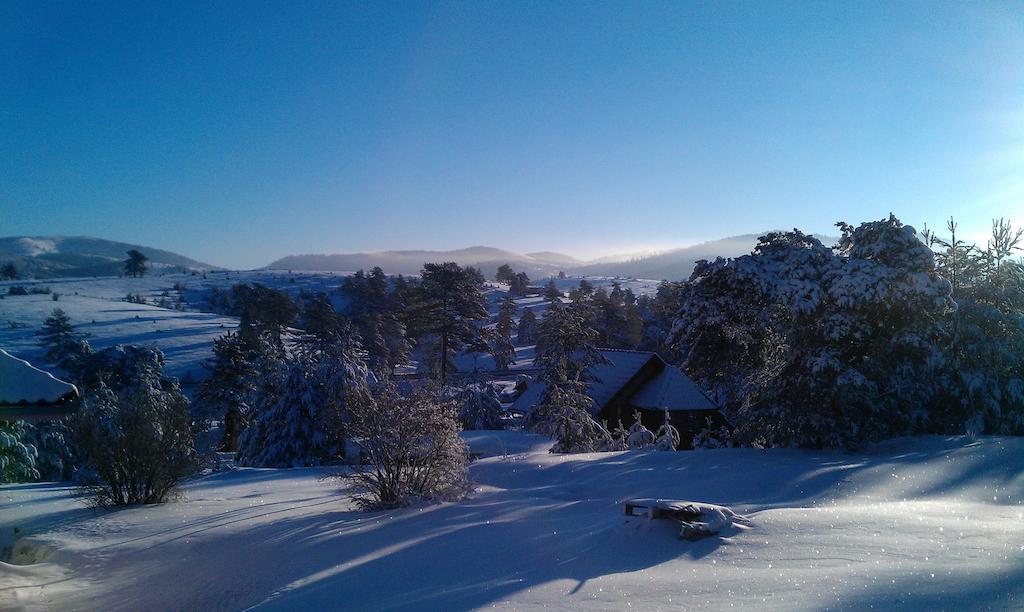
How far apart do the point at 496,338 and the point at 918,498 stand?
43243 millimetres

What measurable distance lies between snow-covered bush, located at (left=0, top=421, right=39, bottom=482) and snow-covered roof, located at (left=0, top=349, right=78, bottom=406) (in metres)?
12.7

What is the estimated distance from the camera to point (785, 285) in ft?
43.9

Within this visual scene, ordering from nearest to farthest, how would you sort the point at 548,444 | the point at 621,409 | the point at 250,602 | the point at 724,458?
the point at 250,602 → the point at 724,458 → the point at 548,444 → the point at 621,409

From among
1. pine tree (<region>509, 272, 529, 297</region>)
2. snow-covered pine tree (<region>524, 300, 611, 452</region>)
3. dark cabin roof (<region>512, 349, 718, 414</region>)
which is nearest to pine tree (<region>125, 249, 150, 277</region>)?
pine tree (<region>509, 272, 529, 297</region>)

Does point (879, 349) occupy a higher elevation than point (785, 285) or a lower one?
lower

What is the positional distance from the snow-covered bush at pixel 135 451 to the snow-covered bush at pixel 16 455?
7.25 metres

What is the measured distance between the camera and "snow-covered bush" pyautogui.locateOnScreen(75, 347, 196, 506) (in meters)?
11.1

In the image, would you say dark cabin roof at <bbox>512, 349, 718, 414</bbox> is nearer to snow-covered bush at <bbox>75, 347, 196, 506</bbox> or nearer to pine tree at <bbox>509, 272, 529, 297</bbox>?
snow-covered bush at <bbox>75, 347, 196, 506</bbox>

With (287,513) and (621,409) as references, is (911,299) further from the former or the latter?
(621,409)

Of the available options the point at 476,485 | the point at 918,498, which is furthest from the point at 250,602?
the point at 918,498

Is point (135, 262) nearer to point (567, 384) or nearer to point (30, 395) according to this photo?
point (567, 384)

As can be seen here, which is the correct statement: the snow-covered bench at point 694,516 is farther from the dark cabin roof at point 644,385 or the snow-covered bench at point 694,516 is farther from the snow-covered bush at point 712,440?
the dark cabin roof at point 644,385

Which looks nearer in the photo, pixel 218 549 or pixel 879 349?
pixel 218 549

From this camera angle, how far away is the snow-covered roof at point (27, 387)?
612cm
